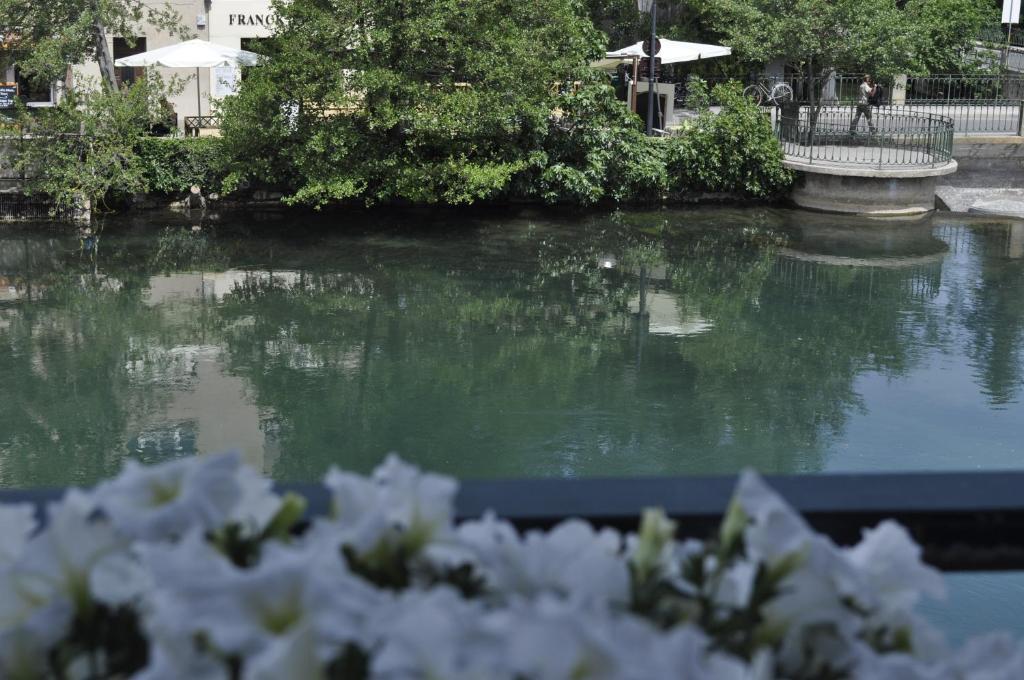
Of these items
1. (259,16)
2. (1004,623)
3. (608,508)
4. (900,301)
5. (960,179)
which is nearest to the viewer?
(608,508)

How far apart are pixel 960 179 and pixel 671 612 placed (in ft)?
74.2

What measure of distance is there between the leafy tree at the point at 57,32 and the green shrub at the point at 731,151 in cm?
916

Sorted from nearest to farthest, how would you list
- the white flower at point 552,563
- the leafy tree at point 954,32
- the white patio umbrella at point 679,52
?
the white flower at point 552,563
the white patio umbrella at point 679,52
the leafy tree at point 954,32

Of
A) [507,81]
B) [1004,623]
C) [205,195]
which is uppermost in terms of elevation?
[507,81]

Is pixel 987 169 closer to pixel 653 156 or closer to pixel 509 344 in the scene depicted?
pixel 653 156

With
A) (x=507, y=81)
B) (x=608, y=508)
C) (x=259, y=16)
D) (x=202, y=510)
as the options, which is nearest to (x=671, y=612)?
(x=608, y=508)

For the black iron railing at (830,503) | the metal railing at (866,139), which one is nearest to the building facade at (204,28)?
the metal railing at (866,139)

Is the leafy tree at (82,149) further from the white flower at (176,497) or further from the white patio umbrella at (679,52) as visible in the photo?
the white flower at (176,497)

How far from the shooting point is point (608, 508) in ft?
4.65

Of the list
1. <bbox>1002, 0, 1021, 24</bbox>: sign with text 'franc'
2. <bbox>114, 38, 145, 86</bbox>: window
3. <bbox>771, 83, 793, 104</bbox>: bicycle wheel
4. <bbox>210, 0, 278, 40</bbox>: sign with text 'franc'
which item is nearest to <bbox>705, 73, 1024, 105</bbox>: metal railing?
<bbox>771, 83, 793, 104</bbox>: bicycle wheel

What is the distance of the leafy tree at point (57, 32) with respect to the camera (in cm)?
2025

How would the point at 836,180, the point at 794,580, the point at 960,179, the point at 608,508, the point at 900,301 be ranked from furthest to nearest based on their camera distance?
the point at 960,179 < the point at 836,180 < the point at 900,301 < the point at 608,508 < the point at 794,580

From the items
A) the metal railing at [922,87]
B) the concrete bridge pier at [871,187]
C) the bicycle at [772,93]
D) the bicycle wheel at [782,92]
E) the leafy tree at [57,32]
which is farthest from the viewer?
the metal railing at [922,87]

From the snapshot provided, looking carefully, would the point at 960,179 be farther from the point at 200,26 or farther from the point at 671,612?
the point at 671,612
